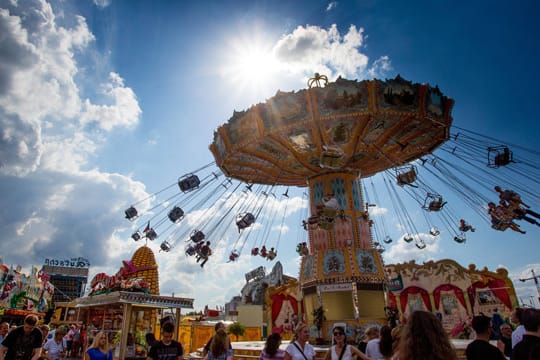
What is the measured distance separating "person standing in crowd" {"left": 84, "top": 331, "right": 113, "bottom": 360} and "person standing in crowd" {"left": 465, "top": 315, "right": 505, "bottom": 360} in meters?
4.82

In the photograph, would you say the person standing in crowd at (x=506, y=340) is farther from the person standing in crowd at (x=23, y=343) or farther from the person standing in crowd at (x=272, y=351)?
the person standing in crowd at (x=23, y=343)

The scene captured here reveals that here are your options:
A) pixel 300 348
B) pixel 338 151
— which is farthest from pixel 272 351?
pixel 338 151

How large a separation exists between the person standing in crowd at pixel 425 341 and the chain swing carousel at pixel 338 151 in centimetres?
1133

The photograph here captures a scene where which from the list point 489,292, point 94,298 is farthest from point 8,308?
point 489,292

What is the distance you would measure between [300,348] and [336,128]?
1284 cm

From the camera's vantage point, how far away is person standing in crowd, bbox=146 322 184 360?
4.91 metres

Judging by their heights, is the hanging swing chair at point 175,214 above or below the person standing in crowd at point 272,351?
above

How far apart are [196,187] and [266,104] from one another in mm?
5306

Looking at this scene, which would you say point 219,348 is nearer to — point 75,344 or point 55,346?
point 55,346

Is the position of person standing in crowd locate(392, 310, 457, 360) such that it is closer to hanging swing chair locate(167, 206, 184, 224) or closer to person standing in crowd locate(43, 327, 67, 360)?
person standing in crowd locate(43, 327, 67, 360)

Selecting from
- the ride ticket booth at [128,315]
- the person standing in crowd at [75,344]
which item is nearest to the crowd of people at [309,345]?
the ride ticket booth at [128,315]

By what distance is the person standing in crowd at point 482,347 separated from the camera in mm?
3117

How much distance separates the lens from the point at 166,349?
5.00 metres

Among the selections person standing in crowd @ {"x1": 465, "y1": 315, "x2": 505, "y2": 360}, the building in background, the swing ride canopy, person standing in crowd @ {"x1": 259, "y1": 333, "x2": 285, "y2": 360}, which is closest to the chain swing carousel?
the swing ride canopy
